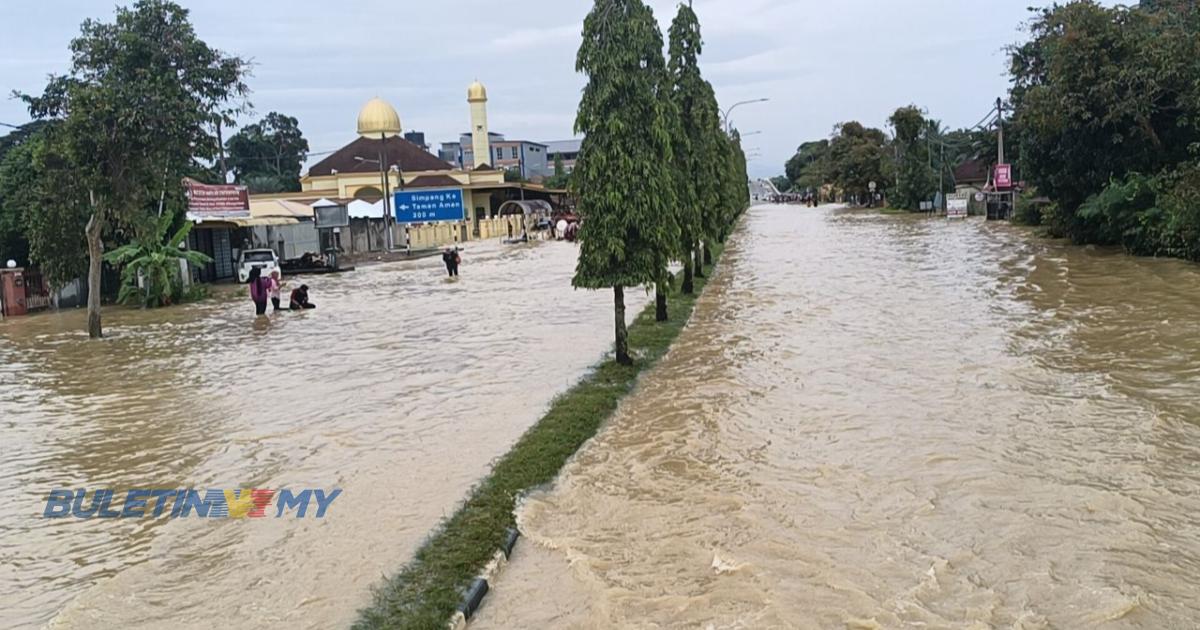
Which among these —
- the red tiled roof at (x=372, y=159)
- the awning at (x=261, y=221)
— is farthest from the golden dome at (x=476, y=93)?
the awning at (x=261, y=221)

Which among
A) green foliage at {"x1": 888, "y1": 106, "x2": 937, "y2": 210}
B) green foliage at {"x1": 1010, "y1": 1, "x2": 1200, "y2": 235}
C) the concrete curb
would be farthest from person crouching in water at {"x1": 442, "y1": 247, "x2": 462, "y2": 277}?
green foliage at {"x1": 888, "y1": 106, "x2": 937, "y2": 210}

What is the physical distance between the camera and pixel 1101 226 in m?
29.4

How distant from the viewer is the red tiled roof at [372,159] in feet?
251

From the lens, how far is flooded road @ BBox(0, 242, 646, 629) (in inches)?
241

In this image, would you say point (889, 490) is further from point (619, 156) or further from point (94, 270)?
point (94, 270)

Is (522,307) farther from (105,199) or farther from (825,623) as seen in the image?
(825,623)

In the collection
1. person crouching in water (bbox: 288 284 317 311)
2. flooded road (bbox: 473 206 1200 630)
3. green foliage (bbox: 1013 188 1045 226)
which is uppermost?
green foliage (bbox: 1013 188 1045 226)

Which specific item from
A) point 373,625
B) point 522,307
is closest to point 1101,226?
point 522,307

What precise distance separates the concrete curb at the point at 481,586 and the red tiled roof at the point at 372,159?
7154 centimetres

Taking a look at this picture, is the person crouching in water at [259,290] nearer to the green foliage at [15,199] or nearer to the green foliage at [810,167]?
the green foliage at [15,199]

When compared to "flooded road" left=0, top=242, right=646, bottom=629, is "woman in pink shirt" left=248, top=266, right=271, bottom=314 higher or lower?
higher

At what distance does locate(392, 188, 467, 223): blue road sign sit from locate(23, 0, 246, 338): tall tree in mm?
29188

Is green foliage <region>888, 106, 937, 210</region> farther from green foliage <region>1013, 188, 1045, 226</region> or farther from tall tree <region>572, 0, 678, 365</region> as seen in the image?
tall tree <region>572, 0, 678, 365</region>

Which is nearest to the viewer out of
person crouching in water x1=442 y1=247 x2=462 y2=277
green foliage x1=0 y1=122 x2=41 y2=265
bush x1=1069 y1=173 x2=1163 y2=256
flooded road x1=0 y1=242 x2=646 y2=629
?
flooded road x1=0 y1=242 x2=646 y2=629
